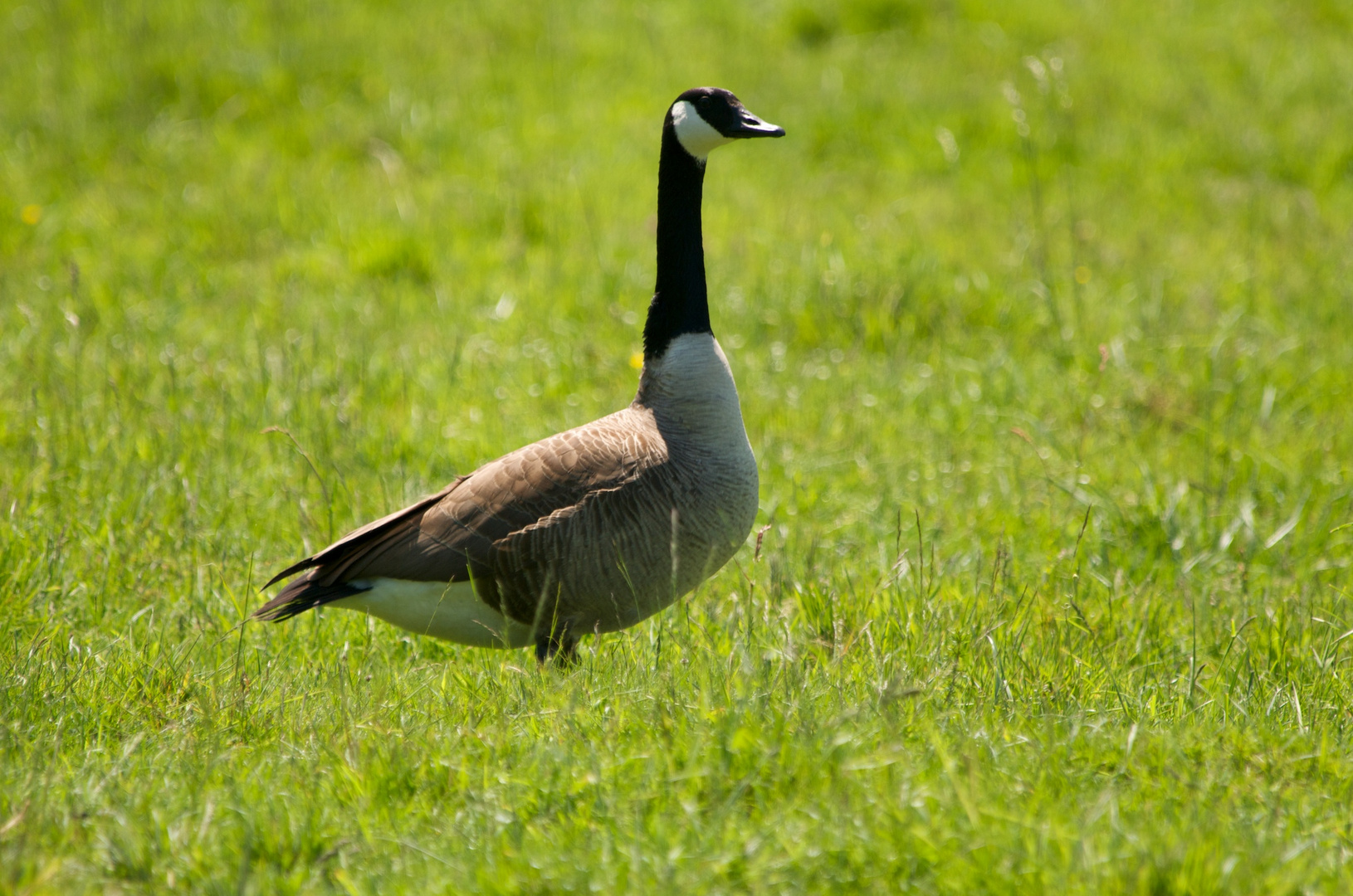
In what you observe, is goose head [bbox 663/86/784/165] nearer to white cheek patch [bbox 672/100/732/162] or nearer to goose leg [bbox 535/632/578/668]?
white cheek patch [bbox 672/100/732/162]

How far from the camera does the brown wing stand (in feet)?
12.6

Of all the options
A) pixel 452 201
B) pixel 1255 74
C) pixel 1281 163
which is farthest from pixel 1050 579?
pixel 1255 74

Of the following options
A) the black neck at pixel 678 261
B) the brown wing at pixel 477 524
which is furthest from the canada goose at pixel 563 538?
the black neck at pixel 678 261

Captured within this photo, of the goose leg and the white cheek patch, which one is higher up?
the white cheek patch

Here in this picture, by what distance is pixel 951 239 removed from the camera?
7723mm

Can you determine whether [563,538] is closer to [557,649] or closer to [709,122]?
[557,649]

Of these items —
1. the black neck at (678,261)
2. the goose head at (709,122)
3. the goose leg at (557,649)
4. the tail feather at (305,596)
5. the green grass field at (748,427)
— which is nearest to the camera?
the green grass field at (748,427)

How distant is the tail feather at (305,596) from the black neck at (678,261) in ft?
4.56

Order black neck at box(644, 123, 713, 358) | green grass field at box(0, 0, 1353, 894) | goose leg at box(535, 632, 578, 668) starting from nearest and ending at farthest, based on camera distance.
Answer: green grass field at box(0, 0, 1353, 894), goose leg at box(535, 632, 578, 668), black neck at box(644, 123, 713, 358)

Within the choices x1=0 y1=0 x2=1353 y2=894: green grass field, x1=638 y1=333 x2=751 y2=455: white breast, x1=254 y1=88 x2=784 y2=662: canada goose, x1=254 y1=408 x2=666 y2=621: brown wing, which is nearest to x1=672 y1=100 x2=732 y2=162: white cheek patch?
x1=254 y1=88 x2=784 y2=662: canada goose

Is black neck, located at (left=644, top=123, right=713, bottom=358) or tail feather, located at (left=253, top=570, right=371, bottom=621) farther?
black neck, located at (left=644, top=123, right=713, bottom=358)

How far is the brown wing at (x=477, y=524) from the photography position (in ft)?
12.6

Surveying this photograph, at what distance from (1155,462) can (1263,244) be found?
3.29 meters

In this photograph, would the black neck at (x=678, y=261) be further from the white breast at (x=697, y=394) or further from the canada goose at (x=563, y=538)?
the canada goose at (x=563, y=538)
